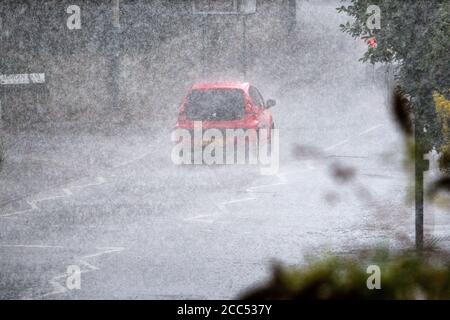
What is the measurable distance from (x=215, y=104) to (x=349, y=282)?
14948mm

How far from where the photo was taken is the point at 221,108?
16.9 meters

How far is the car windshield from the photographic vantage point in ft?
55.2

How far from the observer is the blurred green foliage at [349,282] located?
2.05 meters

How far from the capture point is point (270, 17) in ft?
115

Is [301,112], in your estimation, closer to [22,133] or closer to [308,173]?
[22,133]

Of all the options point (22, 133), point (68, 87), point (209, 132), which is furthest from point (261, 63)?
point (209, 132)

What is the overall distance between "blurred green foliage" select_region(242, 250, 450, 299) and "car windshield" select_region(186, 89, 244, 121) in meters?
14.6

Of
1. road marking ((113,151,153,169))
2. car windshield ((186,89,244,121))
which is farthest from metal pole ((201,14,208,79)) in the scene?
car windshield ((186,89,244,121))

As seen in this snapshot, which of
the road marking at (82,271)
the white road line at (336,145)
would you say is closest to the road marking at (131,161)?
the white road line at (336,145)

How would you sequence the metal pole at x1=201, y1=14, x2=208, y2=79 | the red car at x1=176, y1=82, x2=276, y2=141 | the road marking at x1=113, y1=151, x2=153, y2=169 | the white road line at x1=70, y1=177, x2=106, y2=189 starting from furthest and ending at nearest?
the metal pole at x1=201, y1=14, x2=208, y2=79 < the road marking at x1=113, y1=151, x2=153, y2=169 < the red car at x1=176, y1=82, x2=276, y2=141 < the white road line at x1=70, y1=177, x2=106, y2=189

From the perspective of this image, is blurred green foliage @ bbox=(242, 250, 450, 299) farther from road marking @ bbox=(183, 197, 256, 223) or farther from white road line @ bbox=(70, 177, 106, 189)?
white road line @ bbox=(70, 177, 106, 189)

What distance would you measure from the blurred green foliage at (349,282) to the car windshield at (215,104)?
1463cm

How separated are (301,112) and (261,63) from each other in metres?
7.98

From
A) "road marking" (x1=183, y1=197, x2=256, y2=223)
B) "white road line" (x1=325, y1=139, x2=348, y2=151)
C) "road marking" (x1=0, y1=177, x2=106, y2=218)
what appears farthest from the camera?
"white road line" (x1=325, y1=139, x2=348, y2=151)
